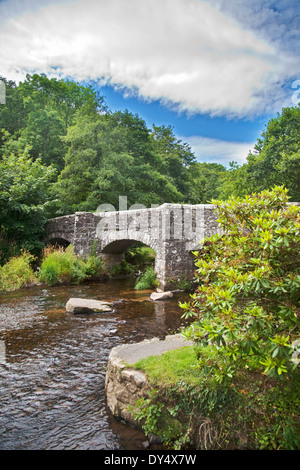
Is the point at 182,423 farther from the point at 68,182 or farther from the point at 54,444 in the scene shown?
the point at 68,182

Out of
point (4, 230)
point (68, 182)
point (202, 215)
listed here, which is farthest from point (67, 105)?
point (202, 215)

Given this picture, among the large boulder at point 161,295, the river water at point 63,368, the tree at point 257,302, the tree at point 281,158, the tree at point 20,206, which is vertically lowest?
the river water at point 63,368

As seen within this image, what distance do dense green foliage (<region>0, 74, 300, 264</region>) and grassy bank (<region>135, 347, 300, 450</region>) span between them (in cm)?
1042

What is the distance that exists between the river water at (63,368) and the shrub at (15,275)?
4.58 ft

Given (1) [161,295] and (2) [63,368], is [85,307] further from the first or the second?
(2) [63,368]

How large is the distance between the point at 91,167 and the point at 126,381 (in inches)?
508

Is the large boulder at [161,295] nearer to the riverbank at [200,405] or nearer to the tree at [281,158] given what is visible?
the riverbank at [200,405]

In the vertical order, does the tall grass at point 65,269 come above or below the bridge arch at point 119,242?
below

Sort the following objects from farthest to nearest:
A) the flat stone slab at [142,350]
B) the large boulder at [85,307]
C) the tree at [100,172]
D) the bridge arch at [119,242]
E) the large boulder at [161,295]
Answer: the tree at [100,172] → the bridge arch at [119,242] → the large boulder at [161,295] → the large boulder at [85,307] → the flat stone slab at [142,350]

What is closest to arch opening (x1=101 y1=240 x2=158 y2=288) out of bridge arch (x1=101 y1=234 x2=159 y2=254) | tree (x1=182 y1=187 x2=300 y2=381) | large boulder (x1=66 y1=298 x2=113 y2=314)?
bridge arch (x1=101 y1=234 x2=159 y2=254)

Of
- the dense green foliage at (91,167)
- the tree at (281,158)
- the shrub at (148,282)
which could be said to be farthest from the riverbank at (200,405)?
the tree at (281,158)

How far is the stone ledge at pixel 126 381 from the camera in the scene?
2.87 meters

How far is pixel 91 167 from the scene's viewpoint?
14656mm
